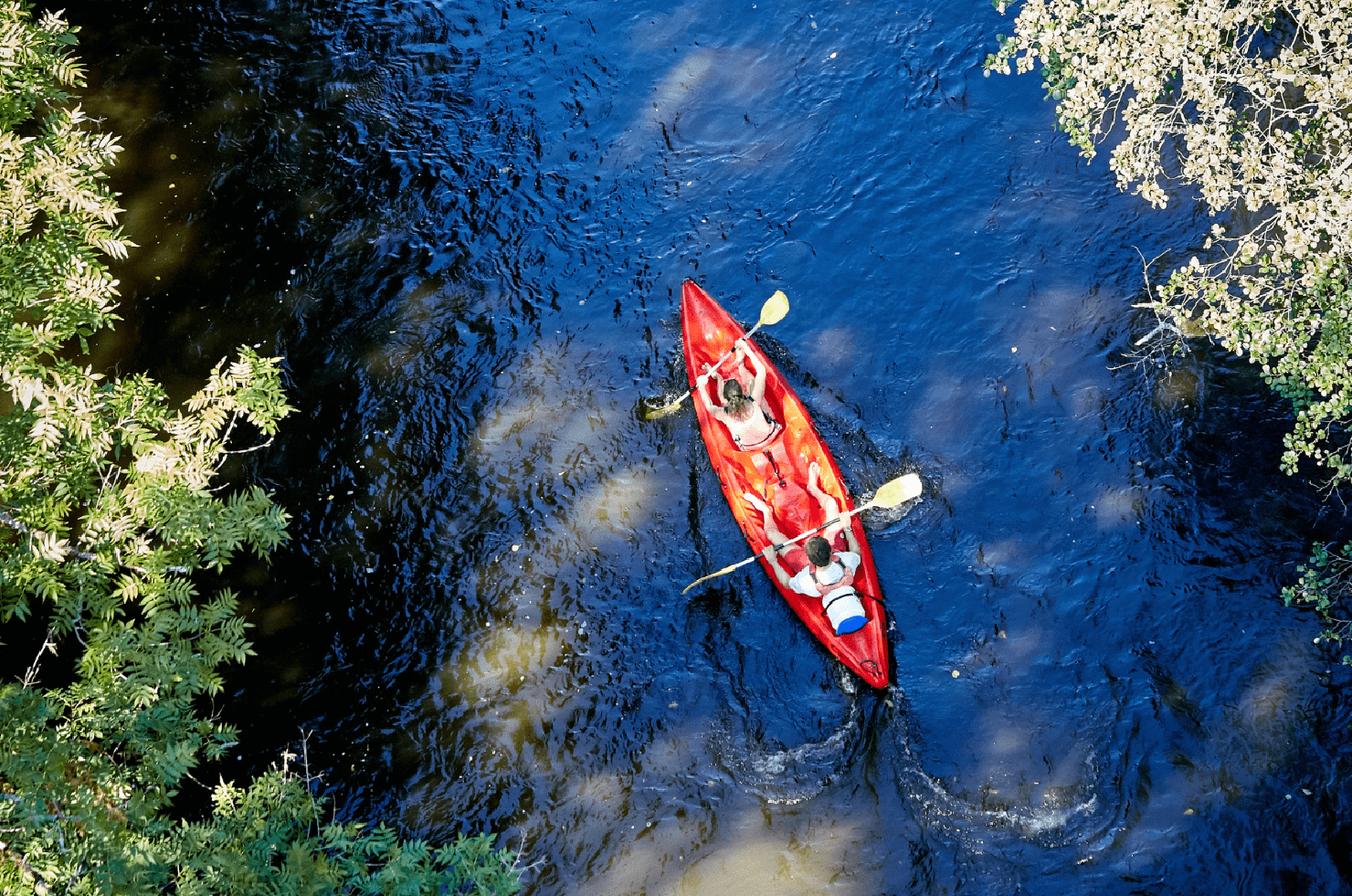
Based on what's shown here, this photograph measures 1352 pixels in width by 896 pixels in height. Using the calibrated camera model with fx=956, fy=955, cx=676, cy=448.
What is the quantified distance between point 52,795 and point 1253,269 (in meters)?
10.1

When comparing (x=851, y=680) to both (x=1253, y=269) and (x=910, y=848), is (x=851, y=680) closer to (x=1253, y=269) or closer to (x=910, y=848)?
(x=910, y=848)

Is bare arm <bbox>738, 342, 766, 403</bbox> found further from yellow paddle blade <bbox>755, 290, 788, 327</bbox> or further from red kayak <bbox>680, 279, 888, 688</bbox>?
yellow paddle blade <bbox>755, 290, 788, 327</bbox>

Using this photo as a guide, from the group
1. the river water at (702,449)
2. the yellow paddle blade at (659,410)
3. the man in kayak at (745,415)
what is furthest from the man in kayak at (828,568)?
the yellow paddle blade at (659,410)

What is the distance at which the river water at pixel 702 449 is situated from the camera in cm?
694

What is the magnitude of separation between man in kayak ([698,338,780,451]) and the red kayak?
0.04 m

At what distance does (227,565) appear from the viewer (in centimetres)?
785

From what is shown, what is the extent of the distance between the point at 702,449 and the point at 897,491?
1.79 m

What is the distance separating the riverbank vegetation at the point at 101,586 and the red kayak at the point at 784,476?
9.80 ft

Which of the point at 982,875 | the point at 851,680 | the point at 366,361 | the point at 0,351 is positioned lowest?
the point at 982,875

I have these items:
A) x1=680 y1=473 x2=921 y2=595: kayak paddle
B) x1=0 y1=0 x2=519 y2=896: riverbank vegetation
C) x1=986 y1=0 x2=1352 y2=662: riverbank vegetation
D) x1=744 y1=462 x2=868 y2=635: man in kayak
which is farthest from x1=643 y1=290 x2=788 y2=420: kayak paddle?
x1=0 y1=0 x2=519 y2=896: riverbank vegetation

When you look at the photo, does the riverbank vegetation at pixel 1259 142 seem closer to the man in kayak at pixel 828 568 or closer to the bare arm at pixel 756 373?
the man in kayak at pixel 828 568

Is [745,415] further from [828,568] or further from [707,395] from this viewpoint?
[828,568]

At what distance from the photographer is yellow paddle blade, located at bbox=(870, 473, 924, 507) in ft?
24.4

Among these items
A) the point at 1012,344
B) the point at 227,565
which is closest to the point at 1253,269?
the point at 1012,344
